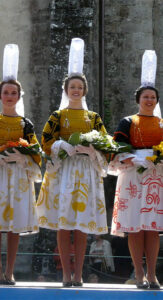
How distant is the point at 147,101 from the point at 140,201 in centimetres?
96

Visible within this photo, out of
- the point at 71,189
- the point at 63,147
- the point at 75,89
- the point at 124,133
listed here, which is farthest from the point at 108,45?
the point at 71,189

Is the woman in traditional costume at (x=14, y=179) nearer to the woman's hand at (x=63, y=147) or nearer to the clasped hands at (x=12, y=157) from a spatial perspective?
the clasped hands at (x=12, y=157)

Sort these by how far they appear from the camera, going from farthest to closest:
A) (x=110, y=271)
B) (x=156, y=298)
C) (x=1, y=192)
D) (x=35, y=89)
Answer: (x=35, y=89) < (x=110, y=271) < (x=1, y=192) < (x=156, y=298)

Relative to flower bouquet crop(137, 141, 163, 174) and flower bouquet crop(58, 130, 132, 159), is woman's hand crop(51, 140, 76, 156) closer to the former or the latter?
flower bouquet crop(58, 130, 132, 159)

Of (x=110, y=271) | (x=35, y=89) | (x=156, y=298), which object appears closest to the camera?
(x=156, y=298)

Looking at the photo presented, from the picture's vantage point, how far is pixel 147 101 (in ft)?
21.4

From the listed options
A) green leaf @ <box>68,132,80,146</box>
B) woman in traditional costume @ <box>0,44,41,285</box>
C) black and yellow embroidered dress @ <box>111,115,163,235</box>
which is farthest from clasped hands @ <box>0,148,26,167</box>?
black and yellow embroidered dress @ <box>111,115,163,235</box>

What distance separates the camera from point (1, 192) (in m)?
6.25

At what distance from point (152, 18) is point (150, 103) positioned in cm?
715

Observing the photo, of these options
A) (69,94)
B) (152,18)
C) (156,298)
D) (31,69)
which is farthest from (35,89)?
(156,298)

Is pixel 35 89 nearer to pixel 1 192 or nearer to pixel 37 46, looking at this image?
pixel 37 46

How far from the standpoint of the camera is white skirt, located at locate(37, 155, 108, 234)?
616 centimetres

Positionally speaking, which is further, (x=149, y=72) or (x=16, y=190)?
(x=149, y=72)

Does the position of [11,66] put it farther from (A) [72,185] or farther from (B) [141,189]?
(B) [141,189]
